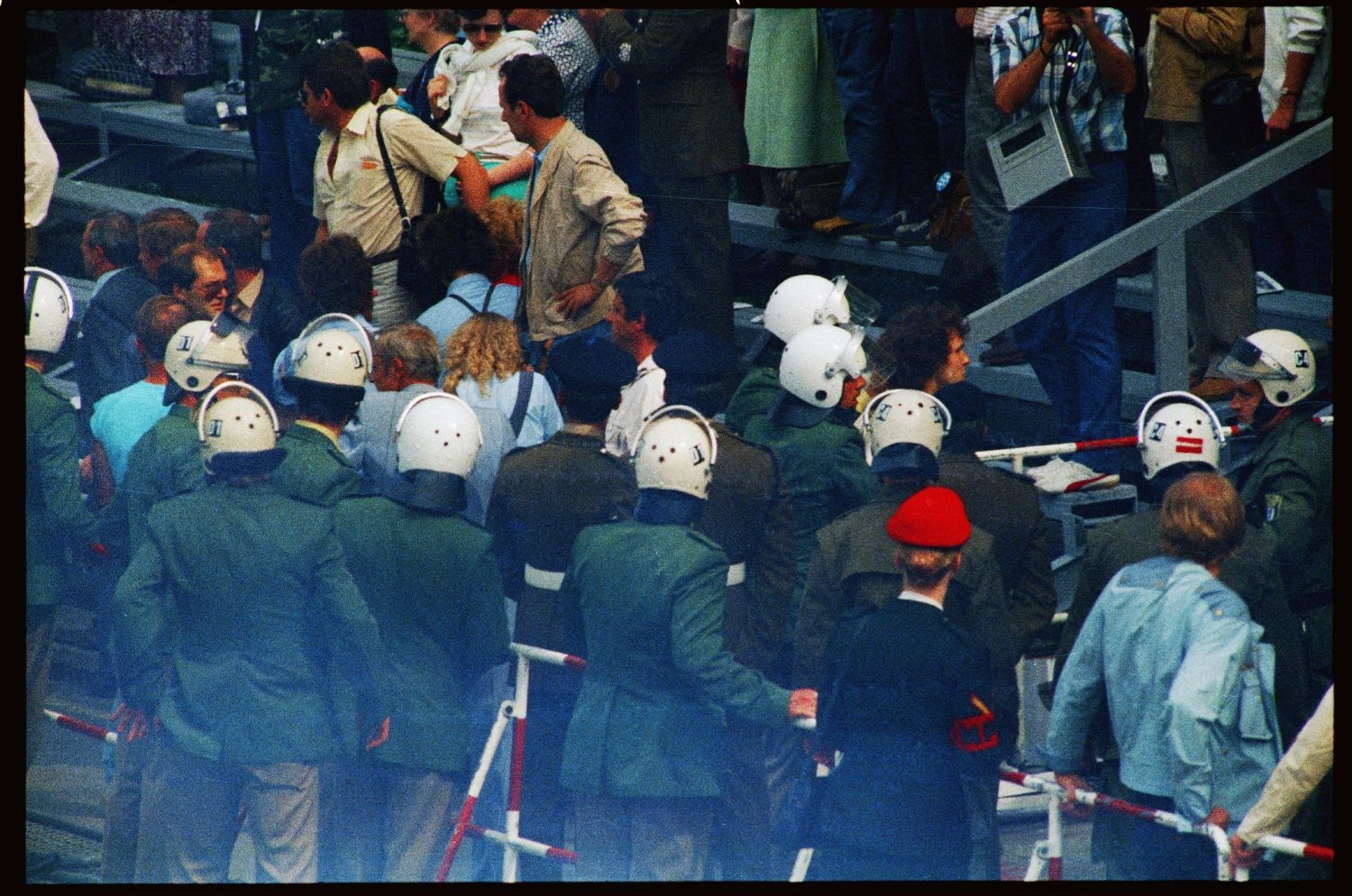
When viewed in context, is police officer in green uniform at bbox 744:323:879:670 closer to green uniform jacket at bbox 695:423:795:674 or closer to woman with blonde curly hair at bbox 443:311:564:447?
green uniform jacket at bbox 695:423:795:674

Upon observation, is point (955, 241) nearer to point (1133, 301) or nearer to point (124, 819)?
point (1133, 301)

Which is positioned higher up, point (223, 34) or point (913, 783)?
point (223, 34)

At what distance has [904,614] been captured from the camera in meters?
5.76

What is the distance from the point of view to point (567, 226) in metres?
7.62

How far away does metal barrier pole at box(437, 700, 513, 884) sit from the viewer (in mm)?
6785

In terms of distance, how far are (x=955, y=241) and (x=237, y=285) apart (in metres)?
2.85

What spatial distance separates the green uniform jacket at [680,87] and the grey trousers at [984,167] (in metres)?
0.93

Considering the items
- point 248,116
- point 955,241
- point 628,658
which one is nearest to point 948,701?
point 628,658

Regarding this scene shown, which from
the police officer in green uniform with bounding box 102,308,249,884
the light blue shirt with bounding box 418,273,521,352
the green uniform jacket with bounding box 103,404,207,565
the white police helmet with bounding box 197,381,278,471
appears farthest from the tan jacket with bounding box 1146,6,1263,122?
the green uniform jacket with bounding box 103,404,207,565

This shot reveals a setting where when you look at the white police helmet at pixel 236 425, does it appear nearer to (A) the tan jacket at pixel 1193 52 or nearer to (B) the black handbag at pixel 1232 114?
(A) the tan jacket at pixel 1193 52

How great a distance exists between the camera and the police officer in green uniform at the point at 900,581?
6.32 metres

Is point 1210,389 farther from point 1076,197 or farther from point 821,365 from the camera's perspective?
point 821,365

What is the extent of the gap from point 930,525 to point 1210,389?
2.08 meters

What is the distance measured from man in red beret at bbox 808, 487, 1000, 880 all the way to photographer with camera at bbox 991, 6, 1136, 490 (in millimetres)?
1438
